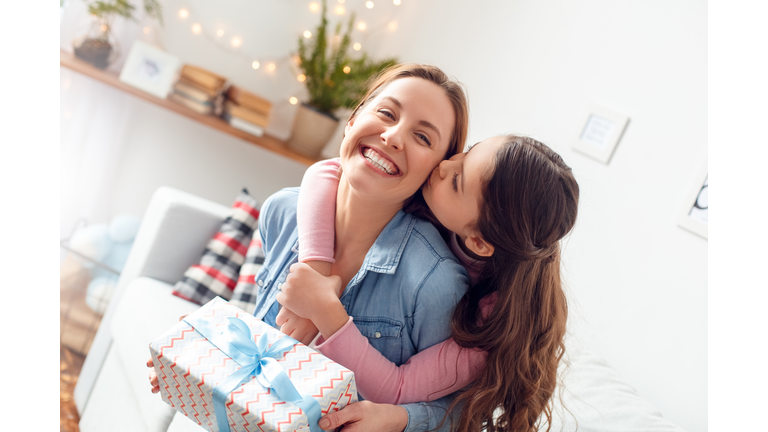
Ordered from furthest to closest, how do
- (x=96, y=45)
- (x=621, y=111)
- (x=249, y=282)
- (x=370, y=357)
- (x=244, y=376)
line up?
(x=96, y=45)
(x=249, y=282)
(x=621, y=111)
(x=370, y=357)
(x=244, y=376)

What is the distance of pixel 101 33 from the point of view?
242 cm

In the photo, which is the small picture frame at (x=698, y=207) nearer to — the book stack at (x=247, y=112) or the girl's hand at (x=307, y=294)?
the girl's hand at (x=307, y=294)

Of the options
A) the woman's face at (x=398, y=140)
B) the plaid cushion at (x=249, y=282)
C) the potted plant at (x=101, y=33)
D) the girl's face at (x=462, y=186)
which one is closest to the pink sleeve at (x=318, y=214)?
the woman's face at (x=398, y=140)

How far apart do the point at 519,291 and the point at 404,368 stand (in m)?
0.26

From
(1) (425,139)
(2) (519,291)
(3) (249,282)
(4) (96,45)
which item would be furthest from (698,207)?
(4) (96,45)

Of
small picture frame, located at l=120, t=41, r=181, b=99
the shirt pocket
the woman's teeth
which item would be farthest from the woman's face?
small picture frame, located at l=120, t=41, r=181, b=99

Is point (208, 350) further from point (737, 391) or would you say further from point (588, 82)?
point (588, 82)

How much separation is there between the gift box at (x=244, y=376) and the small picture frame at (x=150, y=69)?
1779 millimetres

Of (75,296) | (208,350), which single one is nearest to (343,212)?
(208,350)

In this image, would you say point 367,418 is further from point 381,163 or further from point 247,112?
point 247,112

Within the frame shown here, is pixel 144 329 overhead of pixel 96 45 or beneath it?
beneath

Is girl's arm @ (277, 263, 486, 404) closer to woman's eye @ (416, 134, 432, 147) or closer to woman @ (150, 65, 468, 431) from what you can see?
woman @ (150, 65, 468, 431)

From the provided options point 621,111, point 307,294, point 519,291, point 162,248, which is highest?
point 621,111

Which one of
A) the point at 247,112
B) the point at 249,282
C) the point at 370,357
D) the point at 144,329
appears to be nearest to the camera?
the point at 370,357
